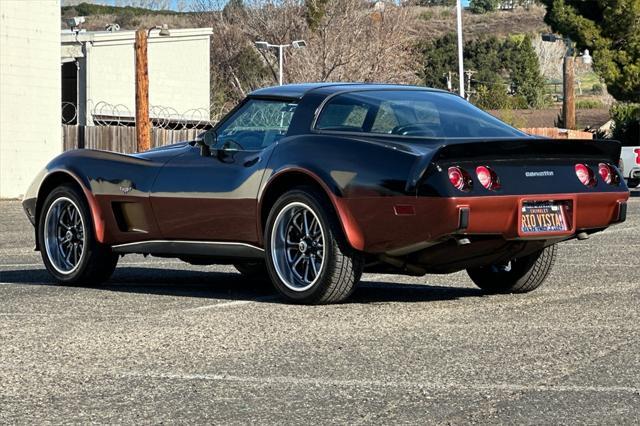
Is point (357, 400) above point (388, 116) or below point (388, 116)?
below

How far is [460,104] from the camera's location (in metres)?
9.83

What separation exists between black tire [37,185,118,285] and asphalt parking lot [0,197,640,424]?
158 millimetres

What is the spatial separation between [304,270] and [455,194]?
4.28 feet

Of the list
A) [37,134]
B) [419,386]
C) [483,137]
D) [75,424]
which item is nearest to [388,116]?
[483,137]

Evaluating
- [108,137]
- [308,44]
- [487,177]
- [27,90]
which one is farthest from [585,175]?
[308,44]

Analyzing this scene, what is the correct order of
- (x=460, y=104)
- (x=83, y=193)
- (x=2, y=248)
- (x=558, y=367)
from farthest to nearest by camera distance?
(x=2, y=248) < (x=83, y=193) < (x=460, y=104) < (x=558, y=367)

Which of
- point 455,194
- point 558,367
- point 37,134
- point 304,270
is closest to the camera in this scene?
point 558,367

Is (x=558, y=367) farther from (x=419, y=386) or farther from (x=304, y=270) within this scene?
(x=304, y=270)

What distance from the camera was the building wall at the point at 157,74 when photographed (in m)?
41.8

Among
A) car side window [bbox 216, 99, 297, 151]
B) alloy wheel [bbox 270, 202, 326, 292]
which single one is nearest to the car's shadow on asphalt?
alloy wheel [bbox 270, 202, 326, 292]

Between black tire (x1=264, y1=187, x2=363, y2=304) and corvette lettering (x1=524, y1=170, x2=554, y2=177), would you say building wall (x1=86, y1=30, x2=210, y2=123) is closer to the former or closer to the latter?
black tire (x1=264, y1=187, x2=363, y2=304)

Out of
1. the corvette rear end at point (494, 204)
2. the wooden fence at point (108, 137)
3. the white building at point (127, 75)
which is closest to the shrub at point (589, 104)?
the white building at point (127, 75)

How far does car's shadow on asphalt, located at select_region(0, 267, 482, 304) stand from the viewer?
9.75m

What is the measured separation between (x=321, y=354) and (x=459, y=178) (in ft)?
6.03
